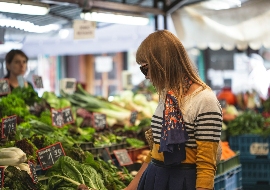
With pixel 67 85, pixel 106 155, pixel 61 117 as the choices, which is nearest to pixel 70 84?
pixel 67 85

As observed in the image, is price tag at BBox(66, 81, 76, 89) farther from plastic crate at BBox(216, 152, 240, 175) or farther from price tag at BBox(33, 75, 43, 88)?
plastic crate at BBox(216, 152, 240, 175)

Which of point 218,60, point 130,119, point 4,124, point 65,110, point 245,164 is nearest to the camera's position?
point 4,124

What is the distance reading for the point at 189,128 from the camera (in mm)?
2559

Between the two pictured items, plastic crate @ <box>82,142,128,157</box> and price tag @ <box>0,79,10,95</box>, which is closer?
plastic crate @ <box>82,142,128,157</box>

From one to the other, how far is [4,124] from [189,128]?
2.28m

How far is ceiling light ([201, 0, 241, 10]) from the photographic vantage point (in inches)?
300

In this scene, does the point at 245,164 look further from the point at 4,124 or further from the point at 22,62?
the point at 4,124

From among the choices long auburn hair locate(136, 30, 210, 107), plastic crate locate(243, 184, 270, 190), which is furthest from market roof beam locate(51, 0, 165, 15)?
long auburn hair locate(136, 30, 210, 107)

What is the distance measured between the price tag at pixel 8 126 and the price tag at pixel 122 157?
1.07m

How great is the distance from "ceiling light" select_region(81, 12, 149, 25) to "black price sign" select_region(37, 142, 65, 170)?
2.84 metres

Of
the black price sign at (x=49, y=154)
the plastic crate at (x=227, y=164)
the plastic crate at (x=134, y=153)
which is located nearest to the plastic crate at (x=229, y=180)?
the plastic crate at (x=227, y=164)

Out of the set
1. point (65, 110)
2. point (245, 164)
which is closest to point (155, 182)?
point (65, 110)

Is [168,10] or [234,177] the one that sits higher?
[168,10]

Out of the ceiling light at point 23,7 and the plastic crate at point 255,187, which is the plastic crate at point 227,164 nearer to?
the plastic crate at point 255,187
